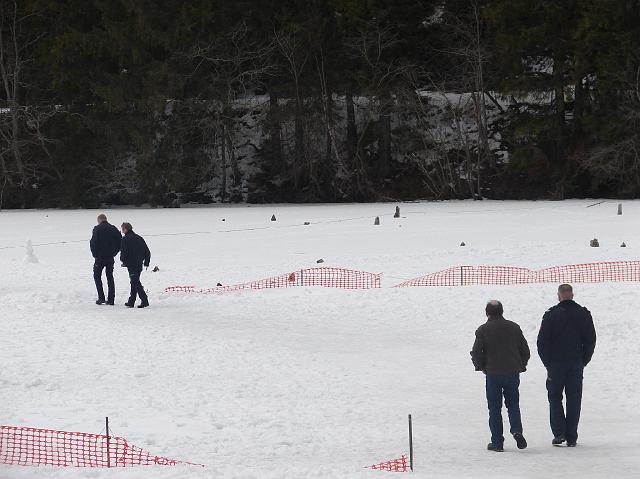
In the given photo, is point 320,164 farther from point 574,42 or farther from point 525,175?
point 574,42

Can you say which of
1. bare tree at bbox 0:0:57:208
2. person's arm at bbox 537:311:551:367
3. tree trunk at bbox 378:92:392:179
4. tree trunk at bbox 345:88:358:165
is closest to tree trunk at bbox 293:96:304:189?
tree trunk at bbox 345:88:358:165

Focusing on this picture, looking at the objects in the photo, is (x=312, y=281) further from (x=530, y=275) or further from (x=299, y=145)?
(x=299, y=145)

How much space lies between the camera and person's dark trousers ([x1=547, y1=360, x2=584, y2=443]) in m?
9.76

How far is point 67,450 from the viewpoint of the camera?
948cm

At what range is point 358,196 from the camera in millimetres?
50375

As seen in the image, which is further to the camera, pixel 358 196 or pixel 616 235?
pixel 358 196

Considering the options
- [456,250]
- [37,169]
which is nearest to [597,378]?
[456,250]

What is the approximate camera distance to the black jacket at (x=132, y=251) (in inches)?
699

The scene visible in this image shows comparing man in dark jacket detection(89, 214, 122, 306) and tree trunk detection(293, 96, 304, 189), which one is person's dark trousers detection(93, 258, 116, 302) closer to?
man in dark jacket detection(89, 214, 122, 306)

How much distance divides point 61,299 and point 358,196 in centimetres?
3244

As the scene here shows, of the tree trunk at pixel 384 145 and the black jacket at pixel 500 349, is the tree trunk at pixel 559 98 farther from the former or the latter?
the black jacket at pixel 500 349

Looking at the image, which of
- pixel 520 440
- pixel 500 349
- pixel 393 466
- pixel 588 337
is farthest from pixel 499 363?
pixel 393 466

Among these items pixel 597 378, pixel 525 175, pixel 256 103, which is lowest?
pixel 597 378

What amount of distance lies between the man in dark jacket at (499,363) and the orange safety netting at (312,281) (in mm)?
10034
